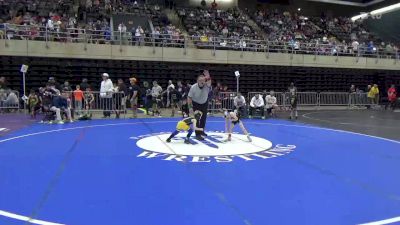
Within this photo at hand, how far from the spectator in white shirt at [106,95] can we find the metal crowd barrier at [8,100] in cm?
476

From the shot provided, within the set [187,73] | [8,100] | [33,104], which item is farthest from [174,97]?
[8,100]

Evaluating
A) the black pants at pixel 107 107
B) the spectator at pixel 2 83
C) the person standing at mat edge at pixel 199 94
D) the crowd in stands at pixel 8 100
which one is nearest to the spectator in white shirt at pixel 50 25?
the spectator at pixel 2 83

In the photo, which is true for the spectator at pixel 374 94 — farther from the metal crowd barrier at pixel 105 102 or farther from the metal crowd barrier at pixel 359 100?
the metal crowd barrier at pixel 105 102

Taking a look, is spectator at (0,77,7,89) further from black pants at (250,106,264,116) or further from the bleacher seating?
black pants at (250,106,264,116)

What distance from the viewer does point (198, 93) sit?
1020cm

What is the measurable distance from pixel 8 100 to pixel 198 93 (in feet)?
43.1

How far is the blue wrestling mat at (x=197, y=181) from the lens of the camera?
477 cm

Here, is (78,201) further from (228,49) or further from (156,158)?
(228,49)

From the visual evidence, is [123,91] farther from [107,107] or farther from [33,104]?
[33,104]

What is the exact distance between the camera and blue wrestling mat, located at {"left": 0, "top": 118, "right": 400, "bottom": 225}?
15.6 feet

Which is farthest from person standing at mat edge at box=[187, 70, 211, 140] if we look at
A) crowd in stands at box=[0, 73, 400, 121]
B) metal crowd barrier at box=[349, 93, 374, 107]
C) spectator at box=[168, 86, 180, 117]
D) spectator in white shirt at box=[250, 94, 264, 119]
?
metal crowd barrier at box=[349, 93, 374, 107]

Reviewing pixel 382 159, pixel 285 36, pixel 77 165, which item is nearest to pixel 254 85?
pixel 285 36

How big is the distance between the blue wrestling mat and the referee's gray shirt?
108 centimetres

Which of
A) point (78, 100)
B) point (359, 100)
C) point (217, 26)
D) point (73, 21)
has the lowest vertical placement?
point (359, 100)
